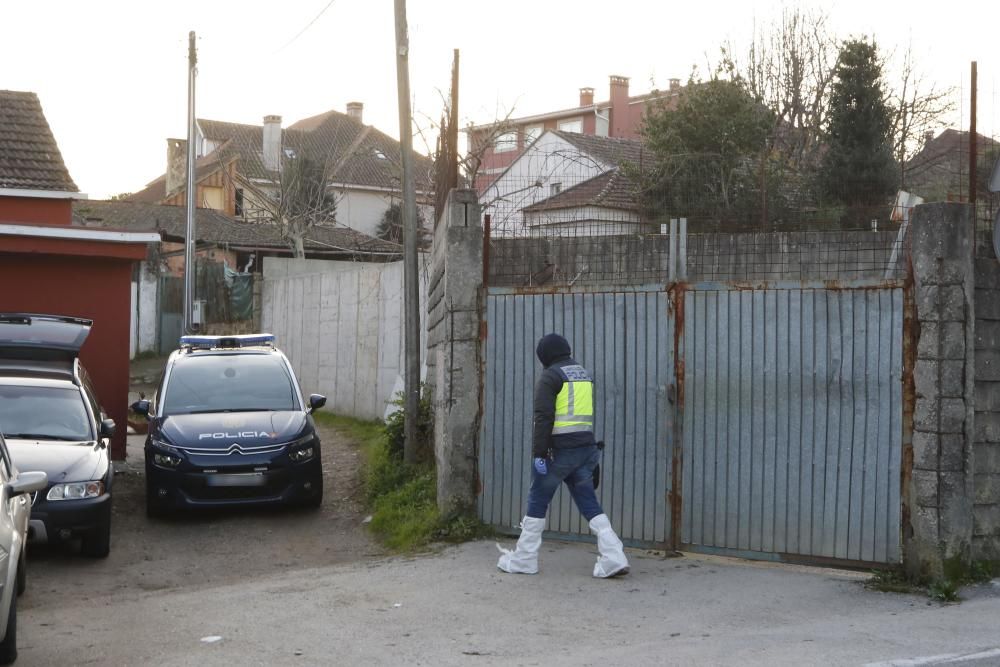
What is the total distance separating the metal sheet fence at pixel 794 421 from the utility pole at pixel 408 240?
4.20 metres

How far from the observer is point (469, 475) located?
942cm

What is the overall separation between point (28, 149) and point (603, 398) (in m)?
14.1

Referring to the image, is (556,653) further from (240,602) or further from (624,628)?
(240,602)

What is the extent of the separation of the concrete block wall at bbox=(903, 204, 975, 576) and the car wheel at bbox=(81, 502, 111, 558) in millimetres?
6224

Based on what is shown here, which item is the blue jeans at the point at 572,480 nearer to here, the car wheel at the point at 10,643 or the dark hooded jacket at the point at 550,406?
the dark hooded jacket at the point at 550,406

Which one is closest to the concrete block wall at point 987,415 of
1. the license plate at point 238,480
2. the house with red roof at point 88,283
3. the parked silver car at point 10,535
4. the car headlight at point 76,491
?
the parked silver car at point 10,535

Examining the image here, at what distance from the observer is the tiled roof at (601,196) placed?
1188cm

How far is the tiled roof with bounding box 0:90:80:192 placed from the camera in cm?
1831

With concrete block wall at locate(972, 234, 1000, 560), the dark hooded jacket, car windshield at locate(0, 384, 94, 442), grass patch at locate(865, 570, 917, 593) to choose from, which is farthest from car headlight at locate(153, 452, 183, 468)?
concrete block wall at locate(972, 234, 1000, 560)

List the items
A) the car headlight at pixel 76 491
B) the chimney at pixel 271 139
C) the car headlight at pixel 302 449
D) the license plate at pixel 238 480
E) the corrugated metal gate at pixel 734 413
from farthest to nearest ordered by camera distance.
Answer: the chimney at pixel 271 139 → the car headlight at pixel 302 449 → the license plate at pixel 238 480 → the car headlight at pixel 76 491 → the corrugated metal gate at pixel 734 413

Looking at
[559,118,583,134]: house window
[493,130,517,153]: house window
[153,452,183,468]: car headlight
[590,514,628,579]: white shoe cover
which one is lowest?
[590,514,628,579]: white shoe cover

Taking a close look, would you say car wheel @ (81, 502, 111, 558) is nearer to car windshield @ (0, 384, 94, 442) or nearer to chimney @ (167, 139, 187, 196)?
car windshield @ (0, 384, 94, 442)

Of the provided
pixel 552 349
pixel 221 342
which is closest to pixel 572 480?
pixel 552 349

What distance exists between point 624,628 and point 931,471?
256 centimetres
